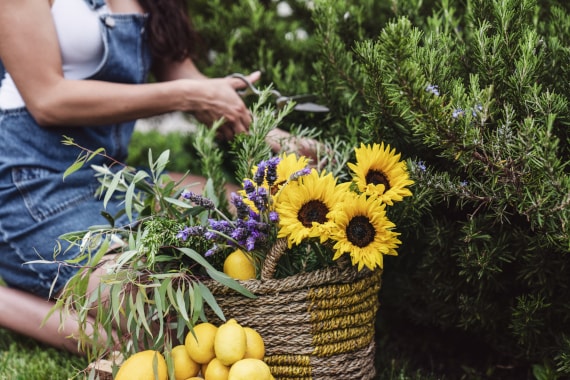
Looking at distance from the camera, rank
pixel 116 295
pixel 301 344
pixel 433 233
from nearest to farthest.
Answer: pixel 116 295, pixel 301 344, pixel 433 233

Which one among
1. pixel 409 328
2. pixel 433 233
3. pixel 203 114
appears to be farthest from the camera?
pixel 409 328

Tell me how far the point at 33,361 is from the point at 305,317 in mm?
1083

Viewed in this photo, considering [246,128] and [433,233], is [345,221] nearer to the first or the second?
[433,233]

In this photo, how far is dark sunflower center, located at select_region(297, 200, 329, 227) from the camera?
4.16 ft

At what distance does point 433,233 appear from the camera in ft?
5.19

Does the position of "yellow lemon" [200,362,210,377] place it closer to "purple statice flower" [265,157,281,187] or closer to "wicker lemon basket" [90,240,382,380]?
"wicker lemon basket" [90,240,382,380]

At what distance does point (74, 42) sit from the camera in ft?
6.00

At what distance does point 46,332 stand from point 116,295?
843 mm

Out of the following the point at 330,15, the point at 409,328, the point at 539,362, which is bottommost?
the point at 409,328

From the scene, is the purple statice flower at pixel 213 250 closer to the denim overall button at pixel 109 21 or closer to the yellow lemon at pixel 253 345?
the yellow lemon at pixel 253 345

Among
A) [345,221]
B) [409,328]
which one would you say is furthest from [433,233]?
[409,328]

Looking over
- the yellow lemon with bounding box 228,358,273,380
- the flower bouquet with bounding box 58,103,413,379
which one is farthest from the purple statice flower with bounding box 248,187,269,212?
the yellow lemon with bounding box 228,358,273,380

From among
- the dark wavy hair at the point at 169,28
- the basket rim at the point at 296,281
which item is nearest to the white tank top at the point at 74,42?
the dark wavy hair at the point at 169,28

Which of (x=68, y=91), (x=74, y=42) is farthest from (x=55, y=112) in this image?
(x=74, y=42)
